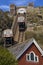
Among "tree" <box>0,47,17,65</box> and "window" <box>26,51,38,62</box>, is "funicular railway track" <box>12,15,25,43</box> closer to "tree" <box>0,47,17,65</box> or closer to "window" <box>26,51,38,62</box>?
"window" <box>26,51,38,62</box>

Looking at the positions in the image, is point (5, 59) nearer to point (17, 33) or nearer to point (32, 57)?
point (32, 57)

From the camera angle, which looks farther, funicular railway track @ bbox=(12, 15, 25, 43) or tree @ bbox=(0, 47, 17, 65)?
funicular railway track @ bbox=(12, 15, 25, 43)

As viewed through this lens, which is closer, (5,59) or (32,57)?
(5,59)

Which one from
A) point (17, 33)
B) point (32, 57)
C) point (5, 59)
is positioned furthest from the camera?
point (17, 33)

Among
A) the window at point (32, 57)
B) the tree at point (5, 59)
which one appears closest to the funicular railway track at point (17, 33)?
the window at point (32, 57)

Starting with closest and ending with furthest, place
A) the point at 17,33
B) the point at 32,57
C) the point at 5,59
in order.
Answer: the point at 5,59 < the point at 32,57 < the point at 17,33

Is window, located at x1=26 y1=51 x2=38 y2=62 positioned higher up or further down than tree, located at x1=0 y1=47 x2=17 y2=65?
further down

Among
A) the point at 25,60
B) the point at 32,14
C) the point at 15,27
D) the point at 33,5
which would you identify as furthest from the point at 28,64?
the point at 33,5

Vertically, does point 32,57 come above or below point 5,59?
below

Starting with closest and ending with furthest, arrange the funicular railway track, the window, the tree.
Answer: the tree
the window
the funicular railway track

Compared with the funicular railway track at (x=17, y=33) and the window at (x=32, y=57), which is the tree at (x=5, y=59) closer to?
the window at (x=32, y=57)

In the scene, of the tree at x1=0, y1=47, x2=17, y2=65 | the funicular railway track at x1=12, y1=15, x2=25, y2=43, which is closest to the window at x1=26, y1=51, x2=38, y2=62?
the tree at x1=0, y1=47, x2=17, y2=65

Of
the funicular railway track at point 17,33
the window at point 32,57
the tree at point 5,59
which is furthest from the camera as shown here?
the funicular railway track at point 17,33

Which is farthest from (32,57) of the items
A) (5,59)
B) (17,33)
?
(17,33)
